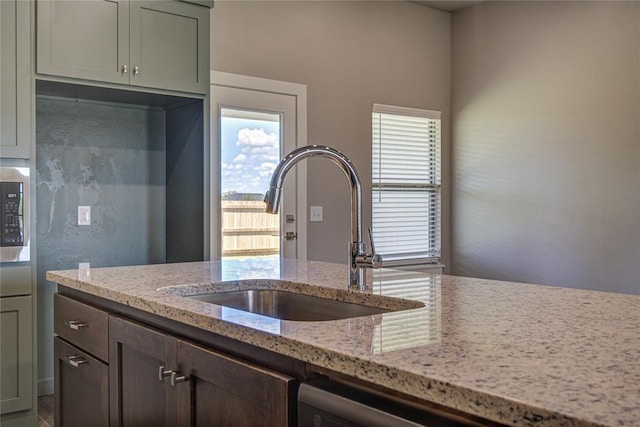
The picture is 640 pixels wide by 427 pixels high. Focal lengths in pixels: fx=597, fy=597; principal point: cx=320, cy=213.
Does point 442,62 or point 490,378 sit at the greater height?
point 442,62

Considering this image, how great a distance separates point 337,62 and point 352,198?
3104 millimetres

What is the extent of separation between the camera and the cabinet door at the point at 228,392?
1089 millimetres

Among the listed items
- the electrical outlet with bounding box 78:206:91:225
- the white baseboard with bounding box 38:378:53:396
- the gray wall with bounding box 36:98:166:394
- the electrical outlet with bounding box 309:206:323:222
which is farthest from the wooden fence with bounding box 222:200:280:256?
the white baseboard with bounding box 38:378:53:396

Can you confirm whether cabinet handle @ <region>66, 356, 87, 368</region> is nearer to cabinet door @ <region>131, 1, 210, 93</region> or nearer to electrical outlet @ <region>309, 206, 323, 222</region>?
cabinet door @ <region>131, 1, 210, 93</region>

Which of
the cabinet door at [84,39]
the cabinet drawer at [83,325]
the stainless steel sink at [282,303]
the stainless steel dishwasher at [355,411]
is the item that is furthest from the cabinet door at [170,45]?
the stainless steel dishwasher at [355,411]

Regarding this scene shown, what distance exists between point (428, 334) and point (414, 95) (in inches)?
167

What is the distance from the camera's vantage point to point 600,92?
415 cm

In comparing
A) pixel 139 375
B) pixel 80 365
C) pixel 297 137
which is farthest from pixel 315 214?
pixel 139 375

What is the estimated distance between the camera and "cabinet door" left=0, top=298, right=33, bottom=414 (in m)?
2.90

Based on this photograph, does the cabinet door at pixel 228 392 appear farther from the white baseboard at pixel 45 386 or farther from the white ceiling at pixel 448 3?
the white ceiling at pixel 448 3

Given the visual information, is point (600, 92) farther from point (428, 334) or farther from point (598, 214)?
point (428, 334)

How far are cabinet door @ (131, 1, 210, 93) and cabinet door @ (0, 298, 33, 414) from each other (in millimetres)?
1330

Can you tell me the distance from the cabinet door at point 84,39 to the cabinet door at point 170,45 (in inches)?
2.9

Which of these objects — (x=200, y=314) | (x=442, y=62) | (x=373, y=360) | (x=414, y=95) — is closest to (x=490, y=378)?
(x=373, y=360)
